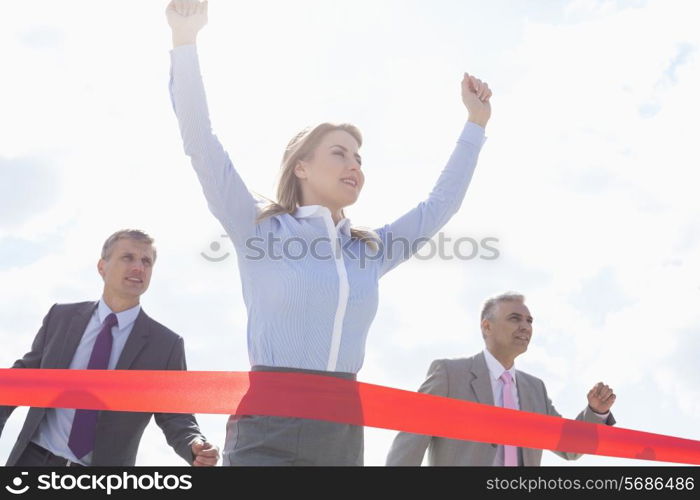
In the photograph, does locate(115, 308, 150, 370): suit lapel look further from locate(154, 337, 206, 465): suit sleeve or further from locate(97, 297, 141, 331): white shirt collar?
locate(154, 337, 206, 465): suit sleeve

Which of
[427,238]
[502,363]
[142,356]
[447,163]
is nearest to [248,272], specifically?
[427,238]

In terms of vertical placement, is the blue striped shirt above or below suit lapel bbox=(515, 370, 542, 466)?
below

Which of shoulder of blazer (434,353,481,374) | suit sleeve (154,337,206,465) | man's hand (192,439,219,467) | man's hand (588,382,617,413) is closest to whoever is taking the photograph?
man's hand (192,439,219,467)

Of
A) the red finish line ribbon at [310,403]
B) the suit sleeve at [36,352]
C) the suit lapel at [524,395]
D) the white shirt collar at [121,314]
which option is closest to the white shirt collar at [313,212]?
the red finish line ribbon at [310,403]

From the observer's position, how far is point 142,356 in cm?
613

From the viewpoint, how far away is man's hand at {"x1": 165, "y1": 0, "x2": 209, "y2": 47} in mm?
4012

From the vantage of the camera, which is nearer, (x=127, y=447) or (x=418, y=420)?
(x=418, y=420)

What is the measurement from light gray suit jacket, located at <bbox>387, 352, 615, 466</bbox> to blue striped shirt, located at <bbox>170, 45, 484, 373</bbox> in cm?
301

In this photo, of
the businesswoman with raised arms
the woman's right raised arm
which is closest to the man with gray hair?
the businesswoman with raised arms

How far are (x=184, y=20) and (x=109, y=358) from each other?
287cm

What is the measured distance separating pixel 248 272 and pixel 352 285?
471mm

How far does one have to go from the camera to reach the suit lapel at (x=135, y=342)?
238 inches

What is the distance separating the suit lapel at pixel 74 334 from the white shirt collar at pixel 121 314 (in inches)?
2.6
